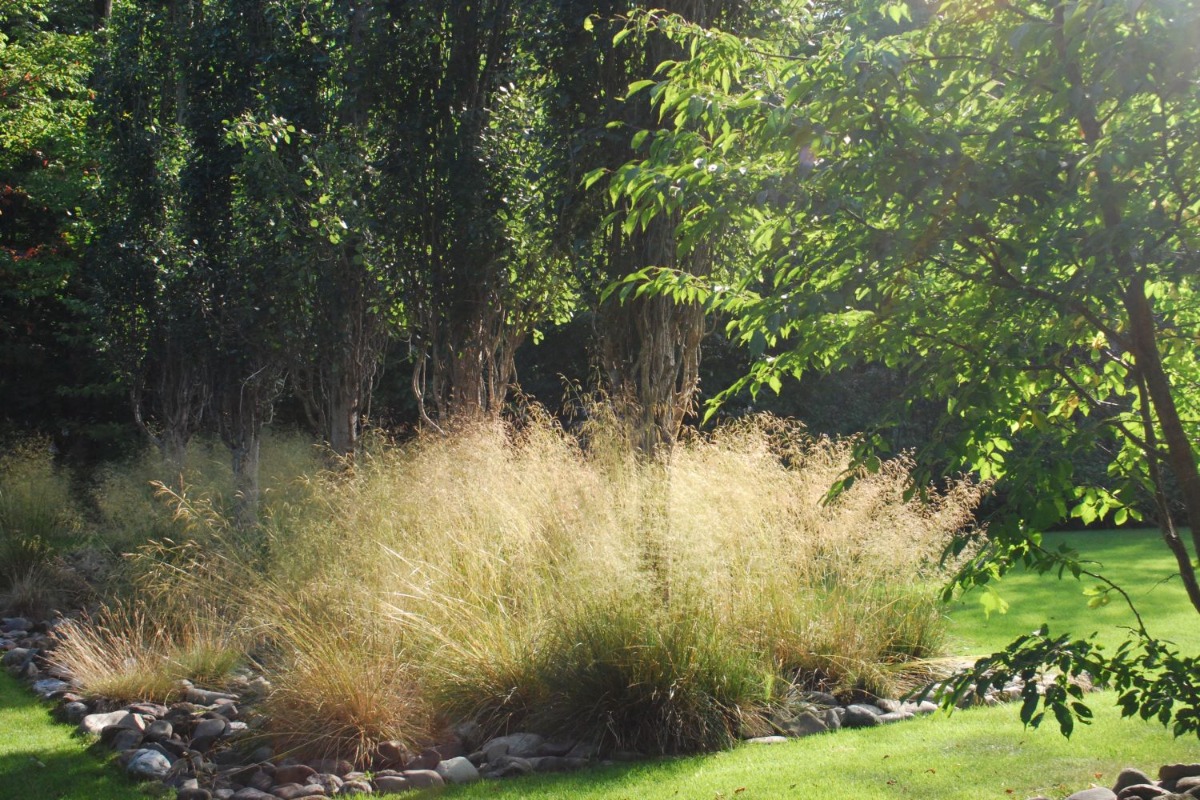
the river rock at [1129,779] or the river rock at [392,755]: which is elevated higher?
the river rock at [1129,779]

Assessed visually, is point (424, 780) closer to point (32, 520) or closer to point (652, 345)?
point (652, 345)

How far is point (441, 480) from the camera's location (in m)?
7.21

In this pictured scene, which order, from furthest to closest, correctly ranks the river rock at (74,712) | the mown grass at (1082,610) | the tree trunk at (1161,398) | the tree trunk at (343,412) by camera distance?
the tree trunk at (343,412) < the mown grass at (1082,610) < the river rock at (74,712) < the tree trunk at (1161,398)

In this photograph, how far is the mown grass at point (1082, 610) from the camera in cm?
716

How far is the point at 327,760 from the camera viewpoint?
4949 millimetres

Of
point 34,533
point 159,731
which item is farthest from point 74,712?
point 34,533

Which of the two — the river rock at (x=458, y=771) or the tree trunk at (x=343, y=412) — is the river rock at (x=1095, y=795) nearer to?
the river rock at (x=458, y=771)

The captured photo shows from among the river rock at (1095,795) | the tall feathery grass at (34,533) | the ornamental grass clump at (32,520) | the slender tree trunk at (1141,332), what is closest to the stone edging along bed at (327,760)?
the river rock at (1095,795)

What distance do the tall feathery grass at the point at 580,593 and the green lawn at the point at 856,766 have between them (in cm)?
42

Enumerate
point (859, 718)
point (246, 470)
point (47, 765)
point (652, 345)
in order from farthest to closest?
point (246, 470) → point (652, 345) → point (859, 718) → point (47, 765)

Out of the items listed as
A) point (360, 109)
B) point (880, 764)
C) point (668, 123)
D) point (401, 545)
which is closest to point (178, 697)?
point (401, 545)

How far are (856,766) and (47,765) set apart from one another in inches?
156

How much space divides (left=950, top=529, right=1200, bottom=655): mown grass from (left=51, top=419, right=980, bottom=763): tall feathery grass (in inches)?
30.1

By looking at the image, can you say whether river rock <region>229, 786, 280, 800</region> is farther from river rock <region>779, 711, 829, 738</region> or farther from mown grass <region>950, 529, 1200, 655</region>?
mown grass <region>950, 529, 1200, 655</region>
